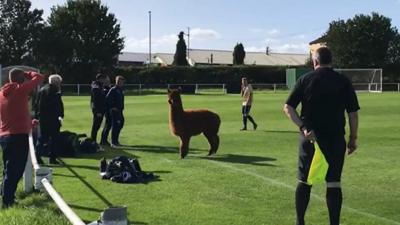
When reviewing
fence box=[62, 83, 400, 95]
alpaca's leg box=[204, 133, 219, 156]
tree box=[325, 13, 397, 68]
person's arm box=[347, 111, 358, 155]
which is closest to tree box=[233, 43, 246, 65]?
tree box=[325, 13, 397, 68]

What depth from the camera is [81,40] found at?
73.8 m

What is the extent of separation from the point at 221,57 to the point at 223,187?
123 meters

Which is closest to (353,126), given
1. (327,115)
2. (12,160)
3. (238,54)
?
(327,115)

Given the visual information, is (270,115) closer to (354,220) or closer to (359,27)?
(354,220)

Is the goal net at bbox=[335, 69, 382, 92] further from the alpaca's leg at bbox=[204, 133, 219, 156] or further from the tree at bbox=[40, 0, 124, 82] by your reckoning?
the alpaca's leg at bbox=[204, 133, 219, 156]

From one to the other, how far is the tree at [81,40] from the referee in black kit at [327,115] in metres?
63.1

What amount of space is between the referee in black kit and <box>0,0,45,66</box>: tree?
67825 millimetres

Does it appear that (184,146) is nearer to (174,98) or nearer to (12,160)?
(174,98)

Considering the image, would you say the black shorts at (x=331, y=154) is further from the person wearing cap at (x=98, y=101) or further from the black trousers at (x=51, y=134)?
the person wearing cap at (x=98, y=101)

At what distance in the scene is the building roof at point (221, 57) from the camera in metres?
127

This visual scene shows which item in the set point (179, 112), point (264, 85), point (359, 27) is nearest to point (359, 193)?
point (179, 112)

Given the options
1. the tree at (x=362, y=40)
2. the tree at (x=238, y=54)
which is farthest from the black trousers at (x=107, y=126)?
the tree at (x=238, y=54)

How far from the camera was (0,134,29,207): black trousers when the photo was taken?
9055mm

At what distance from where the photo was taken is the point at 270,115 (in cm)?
2912
